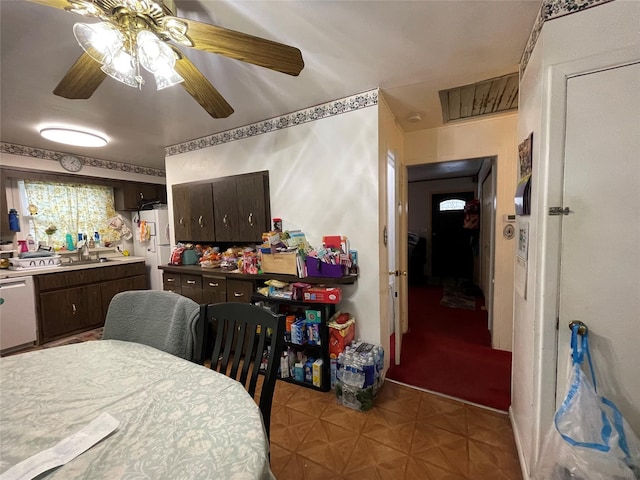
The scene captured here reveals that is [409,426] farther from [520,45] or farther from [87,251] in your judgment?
[87,251]

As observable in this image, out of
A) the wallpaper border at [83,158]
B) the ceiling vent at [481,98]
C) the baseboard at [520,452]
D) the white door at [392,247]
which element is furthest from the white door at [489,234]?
the wallpaper border at [83,158]

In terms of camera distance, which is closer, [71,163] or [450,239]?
[71,163]

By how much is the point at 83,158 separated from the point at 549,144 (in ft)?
16.0

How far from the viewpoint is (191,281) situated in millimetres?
2771

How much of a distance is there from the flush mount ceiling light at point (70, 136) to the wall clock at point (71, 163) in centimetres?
96

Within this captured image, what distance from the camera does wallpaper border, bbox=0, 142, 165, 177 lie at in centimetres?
290

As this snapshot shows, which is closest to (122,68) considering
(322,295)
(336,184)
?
(336,184)

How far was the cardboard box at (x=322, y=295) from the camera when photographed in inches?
78.5

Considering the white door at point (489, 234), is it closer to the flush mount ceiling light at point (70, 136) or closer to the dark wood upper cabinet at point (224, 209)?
the dark wood upper cabinet at point (224, 209)

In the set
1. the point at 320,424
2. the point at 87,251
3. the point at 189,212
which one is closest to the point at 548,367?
the point at 320,424

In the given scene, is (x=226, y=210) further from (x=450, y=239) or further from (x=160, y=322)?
(x=450, y=239)

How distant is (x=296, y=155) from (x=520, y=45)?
166 cm

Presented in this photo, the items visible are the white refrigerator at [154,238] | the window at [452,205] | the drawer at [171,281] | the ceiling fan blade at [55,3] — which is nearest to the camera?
the ceiling fan blade at [55,3]

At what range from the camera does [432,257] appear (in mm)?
6070
